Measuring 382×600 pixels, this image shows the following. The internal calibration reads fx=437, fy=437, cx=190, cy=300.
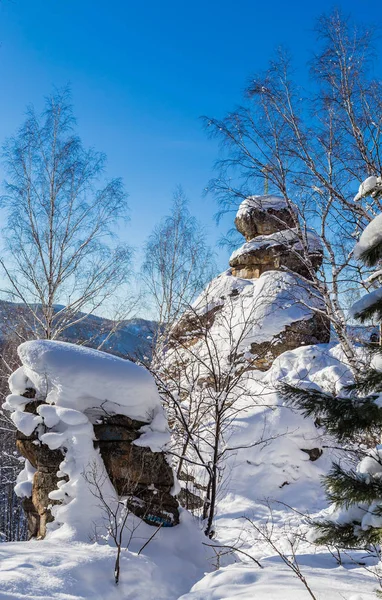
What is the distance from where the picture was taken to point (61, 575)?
386 centimetres

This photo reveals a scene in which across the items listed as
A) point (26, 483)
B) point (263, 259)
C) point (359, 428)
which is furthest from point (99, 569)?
point (263, 259)

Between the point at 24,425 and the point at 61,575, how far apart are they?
226 cm

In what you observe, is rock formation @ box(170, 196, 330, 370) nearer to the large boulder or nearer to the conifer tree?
the large boulder

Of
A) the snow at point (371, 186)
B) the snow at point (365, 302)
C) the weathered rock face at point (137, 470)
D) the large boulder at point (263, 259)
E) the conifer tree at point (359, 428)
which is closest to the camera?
the conifer tree at point (359, 428)

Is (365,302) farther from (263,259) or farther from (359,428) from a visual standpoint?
(263,259)

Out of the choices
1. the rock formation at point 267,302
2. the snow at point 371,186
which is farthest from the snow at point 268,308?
the snow at point 371,186

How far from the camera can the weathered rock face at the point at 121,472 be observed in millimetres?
5574

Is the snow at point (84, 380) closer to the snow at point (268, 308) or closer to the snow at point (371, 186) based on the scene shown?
the snow at point (371, 186)

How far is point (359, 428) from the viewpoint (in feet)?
8.71

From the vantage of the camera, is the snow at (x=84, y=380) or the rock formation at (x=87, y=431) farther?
the snow at (x=84, y=380)

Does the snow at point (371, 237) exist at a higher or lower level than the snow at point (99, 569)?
higher

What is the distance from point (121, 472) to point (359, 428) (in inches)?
153

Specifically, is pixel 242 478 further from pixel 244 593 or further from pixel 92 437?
pixel 244 593

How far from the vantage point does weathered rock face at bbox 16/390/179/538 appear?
5.57 meters
